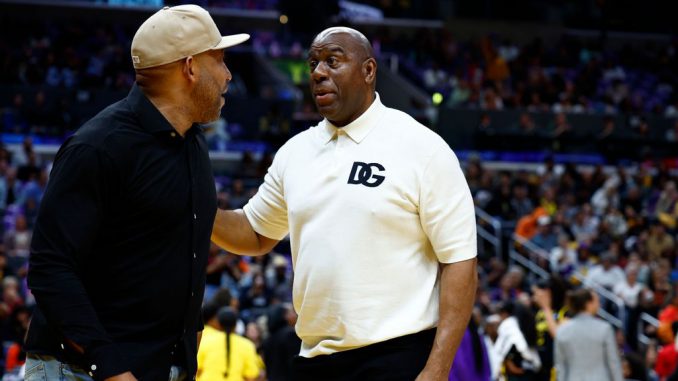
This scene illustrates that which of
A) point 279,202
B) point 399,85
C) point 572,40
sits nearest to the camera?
point 279,202

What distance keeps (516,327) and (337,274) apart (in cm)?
573

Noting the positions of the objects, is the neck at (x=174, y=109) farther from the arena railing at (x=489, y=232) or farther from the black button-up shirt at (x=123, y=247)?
the arena railing at (x=489, y=232)

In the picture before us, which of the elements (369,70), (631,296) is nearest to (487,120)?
(631,296)

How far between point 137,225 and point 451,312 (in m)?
1.10

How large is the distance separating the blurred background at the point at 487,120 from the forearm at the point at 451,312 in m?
4.21

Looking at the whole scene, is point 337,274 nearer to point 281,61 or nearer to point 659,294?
point 659,294

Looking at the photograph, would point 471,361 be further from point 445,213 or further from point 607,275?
point 607,275

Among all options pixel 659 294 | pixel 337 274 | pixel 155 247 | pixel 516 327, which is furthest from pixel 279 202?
pixel 659 294

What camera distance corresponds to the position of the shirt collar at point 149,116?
350 centimetres

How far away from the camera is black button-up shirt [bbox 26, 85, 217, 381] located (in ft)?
10.6

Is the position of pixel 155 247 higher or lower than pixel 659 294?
higher

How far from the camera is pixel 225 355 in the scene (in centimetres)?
736

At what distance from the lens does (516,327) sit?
9.29m

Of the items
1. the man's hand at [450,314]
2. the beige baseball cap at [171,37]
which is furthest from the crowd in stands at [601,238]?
the beige baseball cap at [171,37]
